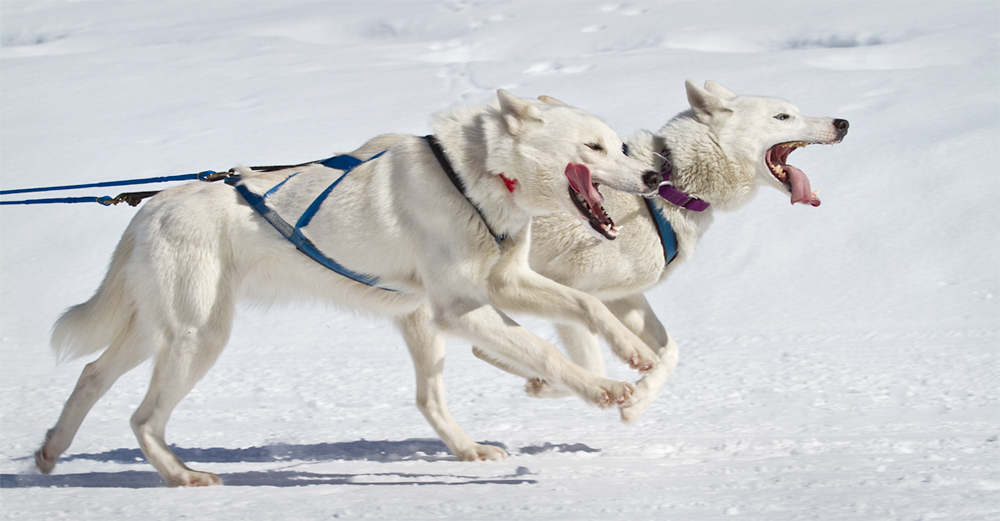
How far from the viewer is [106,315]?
12.7 feet

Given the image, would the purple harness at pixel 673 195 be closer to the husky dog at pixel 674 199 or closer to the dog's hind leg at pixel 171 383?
the husky dog at pixel 674 199

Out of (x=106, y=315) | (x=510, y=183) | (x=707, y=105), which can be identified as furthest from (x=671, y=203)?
(x=106, y=315)

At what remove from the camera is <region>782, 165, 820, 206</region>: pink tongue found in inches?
159

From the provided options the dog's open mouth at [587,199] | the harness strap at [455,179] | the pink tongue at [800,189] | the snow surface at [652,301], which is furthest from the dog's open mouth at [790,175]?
the harness strap at [455,179]

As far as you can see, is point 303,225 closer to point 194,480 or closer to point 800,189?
point 194,480

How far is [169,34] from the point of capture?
17.1m

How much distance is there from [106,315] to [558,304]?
6.67 ft

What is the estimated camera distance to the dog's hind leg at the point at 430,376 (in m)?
4.07

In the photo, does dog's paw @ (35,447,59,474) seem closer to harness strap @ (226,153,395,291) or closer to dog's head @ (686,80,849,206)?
harness strap @ (226,153,395,291)

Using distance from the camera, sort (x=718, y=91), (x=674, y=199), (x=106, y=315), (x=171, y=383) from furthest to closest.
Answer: (x=718, y=91)
(x=674, y=199)
(x=106, y=315)
(x=171, y=383)

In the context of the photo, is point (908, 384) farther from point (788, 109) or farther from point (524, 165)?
point (524, 165)

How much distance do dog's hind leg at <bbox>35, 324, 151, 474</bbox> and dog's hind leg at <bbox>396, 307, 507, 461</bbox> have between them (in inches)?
47.6

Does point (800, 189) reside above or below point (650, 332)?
above

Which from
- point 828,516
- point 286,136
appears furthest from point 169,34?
point 828,516
